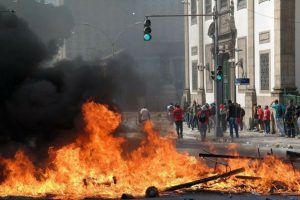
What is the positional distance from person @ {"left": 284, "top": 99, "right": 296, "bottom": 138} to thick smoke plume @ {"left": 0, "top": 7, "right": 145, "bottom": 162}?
1157 cm

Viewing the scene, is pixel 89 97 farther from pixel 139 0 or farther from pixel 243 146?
pixel 139 0

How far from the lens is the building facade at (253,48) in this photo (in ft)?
81.7

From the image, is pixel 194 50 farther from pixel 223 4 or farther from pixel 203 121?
pixel 203 121

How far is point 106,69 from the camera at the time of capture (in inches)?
528

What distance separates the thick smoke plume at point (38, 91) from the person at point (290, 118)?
38.0 feet

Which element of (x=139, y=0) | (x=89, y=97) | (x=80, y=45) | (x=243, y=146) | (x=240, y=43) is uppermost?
(x=139, y=0)

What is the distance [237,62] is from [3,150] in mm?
20392

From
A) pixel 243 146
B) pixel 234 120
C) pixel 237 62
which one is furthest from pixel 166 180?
pixel 237 62

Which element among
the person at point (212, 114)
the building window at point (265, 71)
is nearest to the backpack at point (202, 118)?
the person at point (212, 114)

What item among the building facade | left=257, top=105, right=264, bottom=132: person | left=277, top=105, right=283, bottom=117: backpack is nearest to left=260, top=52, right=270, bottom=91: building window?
the building facade

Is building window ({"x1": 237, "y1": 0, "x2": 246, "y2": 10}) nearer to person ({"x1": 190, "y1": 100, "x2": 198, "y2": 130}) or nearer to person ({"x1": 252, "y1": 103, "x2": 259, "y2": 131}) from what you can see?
person ({"x1": 252, "y1": 103, "x2": 259, "y2": 131})

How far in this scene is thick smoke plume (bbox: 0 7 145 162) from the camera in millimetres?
11484

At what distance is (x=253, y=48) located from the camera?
91.0 ft

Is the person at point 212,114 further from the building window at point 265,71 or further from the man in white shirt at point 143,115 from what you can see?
the man in white shirt at point 143,115
